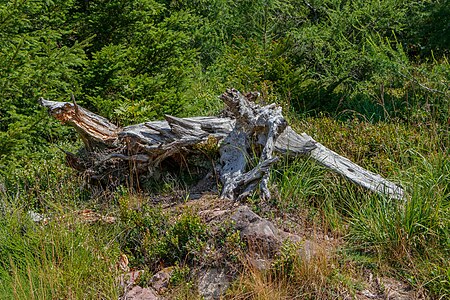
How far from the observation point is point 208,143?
237 inches

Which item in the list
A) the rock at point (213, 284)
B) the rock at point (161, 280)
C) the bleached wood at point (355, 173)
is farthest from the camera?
the bleached wood at point (355, 173)

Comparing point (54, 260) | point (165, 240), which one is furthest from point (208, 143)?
point (54, 260)

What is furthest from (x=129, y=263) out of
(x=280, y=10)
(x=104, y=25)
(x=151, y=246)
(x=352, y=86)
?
(x=280, y=10)

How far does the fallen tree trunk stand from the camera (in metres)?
5.51

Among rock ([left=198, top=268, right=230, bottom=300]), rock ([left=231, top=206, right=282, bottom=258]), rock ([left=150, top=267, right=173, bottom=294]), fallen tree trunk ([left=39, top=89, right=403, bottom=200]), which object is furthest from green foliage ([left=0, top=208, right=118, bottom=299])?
fallen tree trunk ([left=39, top=89, right=403, bottom=200])

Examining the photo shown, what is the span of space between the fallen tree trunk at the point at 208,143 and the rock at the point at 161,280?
47.0 inches

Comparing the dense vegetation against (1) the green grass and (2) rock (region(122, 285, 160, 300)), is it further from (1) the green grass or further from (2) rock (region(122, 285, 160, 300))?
(2) rock (region(122, 285, 160, 300))

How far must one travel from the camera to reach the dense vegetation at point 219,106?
445 centimetres

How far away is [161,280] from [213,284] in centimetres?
45

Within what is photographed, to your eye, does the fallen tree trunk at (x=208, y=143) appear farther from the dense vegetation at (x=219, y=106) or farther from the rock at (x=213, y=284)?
the rock at (x=213, y=284)

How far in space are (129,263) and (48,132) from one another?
339 centimetres

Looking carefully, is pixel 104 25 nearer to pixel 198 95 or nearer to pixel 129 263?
pixel 198 95

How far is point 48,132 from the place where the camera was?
7.36 metres

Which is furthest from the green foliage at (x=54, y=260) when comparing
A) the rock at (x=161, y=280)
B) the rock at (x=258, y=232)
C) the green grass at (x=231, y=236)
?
the rock at (x=258, y=232)
